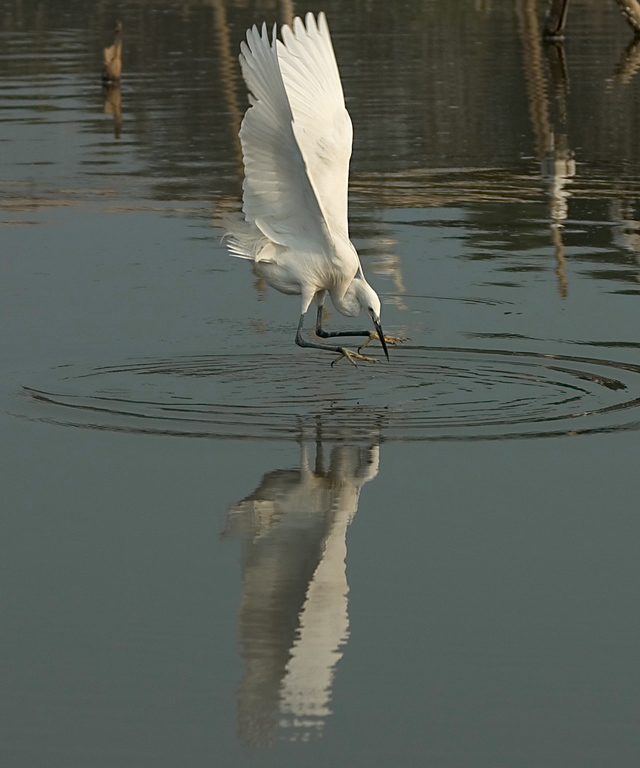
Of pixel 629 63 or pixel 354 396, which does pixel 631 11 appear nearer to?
pixel 629 63

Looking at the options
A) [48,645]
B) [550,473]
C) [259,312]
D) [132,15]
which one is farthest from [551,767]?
[132,15]

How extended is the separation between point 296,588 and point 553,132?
16.3 m

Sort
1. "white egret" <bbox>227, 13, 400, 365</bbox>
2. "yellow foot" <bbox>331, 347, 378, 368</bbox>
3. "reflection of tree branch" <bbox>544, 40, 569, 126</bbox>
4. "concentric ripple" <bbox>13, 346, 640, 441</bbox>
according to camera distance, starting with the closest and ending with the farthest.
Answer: "concentric ripple" <bbox>13, 346, 640, 441</bbox>
"white egret" <bbox>227, 13, 400, 365</bbox>
"yellow foot" <bbox>331, 347, 378, 368</bbox>
"reflection of tree branch" <bbox>544, 40, 569, 126</bbox>

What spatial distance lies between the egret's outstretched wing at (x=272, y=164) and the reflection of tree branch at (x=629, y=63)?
1795 cm

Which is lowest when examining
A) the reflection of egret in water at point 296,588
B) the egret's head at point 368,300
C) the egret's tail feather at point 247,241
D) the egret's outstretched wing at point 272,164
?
the reflection of egret in water at point 296,588

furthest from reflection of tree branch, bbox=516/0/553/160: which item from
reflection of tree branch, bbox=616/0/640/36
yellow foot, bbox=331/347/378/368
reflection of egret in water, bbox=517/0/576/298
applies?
yellow foot, bbox=331/347/378/368

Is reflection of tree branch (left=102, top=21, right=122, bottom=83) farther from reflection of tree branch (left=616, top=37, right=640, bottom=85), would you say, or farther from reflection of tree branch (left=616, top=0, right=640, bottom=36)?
reflection of tree branch (left=616, top=0, right=640, bottom=36)

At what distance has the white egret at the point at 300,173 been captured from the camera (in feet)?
31.3

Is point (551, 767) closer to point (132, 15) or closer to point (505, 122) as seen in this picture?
point (505, 122)

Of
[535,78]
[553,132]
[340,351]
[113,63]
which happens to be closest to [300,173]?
[340,351]

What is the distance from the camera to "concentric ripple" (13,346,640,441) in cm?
863

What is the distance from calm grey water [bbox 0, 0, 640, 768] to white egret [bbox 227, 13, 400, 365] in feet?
1.65

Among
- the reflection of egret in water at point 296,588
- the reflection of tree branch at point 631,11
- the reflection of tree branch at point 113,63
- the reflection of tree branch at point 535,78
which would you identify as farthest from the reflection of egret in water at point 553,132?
the reflection of tree branch at point 113,63

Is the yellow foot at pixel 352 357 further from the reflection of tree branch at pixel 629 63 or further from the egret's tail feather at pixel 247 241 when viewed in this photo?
the reflection of tree branch at pixel 629 63
